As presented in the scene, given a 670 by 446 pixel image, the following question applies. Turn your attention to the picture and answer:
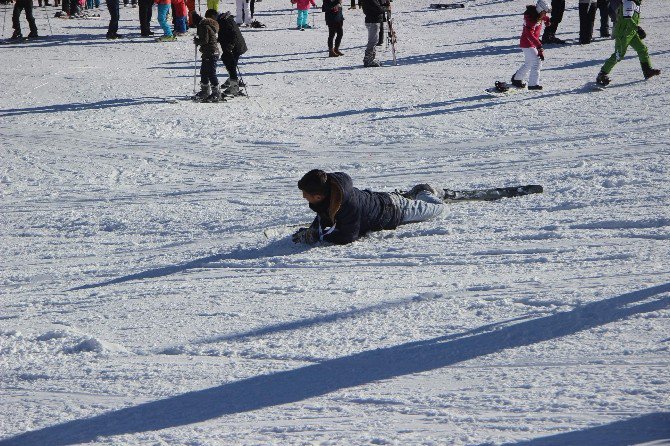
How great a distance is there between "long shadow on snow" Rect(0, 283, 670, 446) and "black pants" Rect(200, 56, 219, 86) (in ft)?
28.4

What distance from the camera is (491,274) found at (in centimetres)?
566

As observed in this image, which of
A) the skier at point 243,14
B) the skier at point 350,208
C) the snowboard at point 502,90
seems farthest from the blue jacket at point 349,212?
the skier at point 243,14

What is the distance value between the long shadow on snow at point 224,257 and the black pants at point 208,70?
20.4 ft

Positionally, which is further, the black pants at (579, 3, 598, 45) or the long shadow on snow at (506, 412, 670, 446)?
the black pants at (579, 3, 598, 45)

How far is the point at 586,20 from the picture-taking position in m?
15.8

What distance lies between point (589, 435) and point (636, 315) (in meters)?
1.34

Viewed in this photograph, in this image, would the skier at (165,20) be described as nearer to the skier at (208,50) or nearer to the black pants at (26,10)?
the black pants at (26,10)

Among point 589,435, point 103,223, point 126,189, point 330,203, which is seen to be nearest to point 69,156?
point 126,189

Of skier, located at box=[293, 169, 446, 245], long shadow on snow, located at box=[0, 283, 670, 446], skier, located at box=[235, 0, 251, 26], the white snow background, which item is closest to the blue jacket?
skier, located at box=[293, 169, 446, 245]

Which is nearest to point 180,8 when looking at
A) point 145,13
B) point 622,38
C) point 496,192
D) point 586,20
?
point 145,13

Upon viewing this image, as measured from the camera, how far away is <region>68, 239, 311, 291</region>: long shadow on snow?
642 centimetres

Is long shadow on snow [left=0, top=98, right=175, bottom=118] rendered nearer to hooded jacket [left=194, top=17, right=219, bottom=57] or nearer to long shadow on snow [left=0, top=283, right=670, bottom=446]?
hooded jacket [left=194, top=17, right=219, bottom=57]

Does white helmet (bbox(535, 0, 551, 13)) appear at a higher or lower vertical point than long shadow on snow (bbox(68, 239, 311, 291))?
higher

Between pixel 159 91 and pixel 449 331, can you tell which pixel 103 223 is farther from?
pixel 159 91
